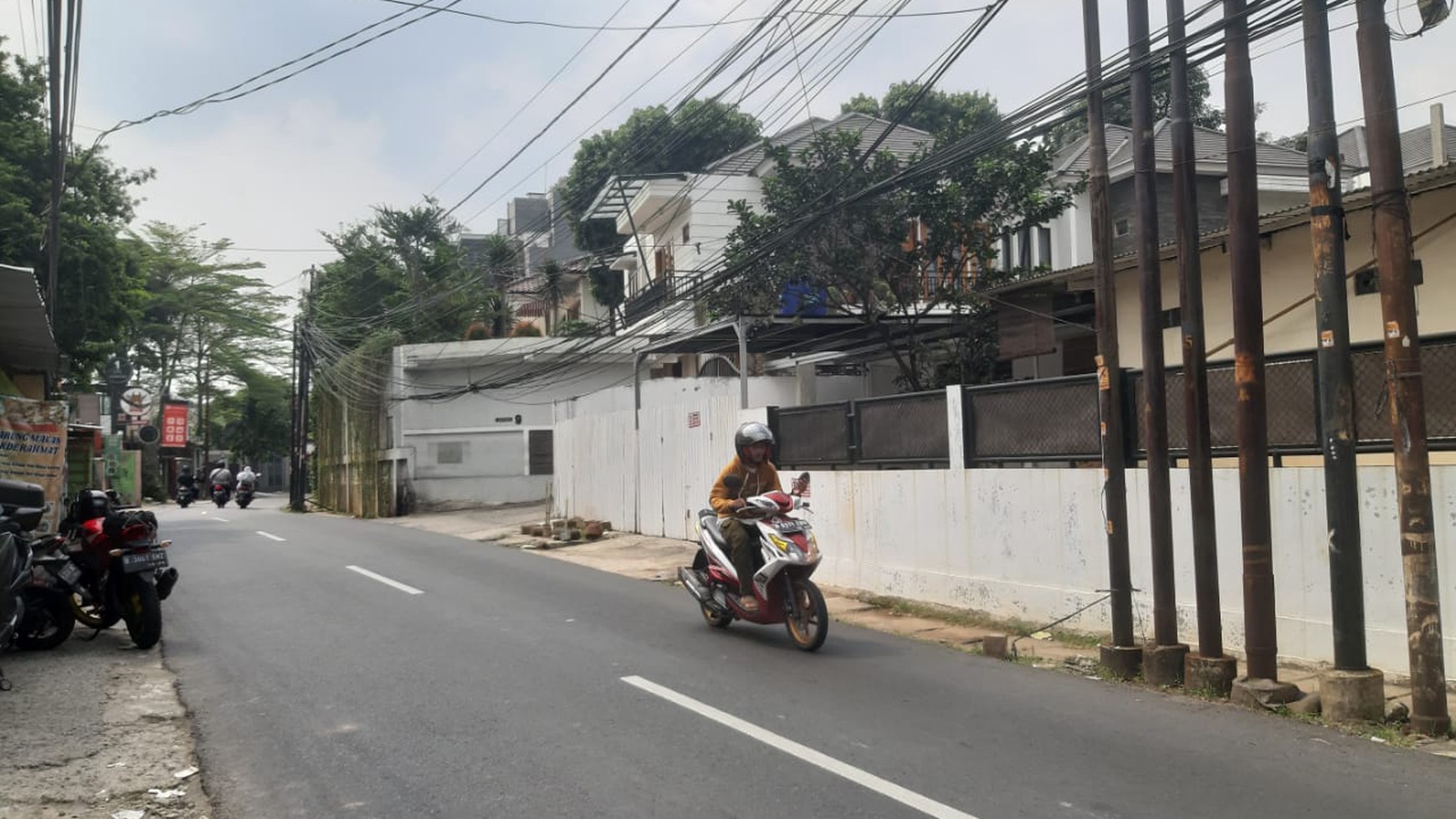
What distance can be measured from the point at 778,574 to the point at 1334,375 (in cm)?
420

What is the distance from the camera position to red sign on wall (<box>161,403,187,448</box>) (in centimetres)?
4972

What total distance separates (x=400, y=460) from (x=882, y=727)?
1086 inches

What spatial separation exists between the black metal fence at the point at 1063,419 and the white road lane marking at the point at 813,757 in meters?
3.95

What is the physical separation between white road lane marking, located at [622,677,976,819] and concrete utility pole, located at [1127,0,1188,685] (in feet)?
10.6

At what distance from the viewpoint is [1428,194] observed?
10922 millimetres

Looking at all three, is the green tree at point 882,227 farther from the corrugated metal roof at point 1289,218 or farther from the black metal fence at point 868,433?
the black metal fence at point 868,433

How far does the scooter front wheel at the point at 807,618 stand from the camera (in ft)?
27.8

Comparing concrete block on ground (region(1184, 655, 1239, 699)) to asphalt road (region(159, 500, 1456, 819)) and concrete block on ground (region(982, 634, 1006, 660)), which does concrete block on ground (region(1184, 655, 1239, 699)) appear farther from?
concrete block on ground (region(982, 634, 1006, 660))

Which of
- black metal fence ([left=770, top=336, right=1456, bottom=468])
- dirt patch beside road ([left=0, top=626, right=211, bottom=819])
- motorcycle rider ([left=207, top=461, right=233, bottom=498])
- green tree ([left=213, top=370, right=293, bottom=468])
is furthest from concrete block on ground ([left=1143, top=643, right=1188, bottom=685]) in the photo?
green tree ([left=213, top=370, right=293, bottom=468])

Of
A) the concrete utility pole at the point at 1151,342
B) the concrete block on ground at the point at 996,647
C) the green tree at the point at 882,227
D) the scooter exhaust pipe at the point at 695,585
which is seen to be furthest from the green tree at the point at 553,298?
the concrete utility pole at the point at 1151,342

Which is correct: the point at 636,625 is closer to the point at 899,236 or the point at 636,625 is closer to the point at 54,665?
the point at 54,665

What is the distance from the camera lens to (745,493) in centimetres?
958

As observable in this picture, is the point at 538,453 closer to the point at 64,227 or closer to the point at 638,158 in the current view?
the point at 638,158

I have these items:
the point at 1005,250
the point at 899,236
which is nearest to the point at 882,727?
the point at 899,236
